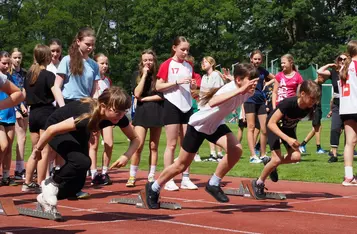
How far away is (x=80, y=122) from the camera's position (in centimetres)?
722

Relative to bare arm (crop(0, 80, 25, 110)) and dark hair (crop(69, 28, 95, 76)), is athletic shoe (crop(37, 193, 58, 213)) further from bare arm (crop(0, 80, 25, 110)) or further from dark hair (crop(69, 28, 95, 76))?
dark hair (crop(69, 28, 95, 76))

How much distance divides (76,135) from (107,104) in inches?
33.5

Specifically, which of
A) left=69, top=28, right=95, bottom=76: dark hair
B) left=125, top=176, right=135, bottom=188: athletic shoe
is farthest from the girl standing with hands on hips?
left=69, top=28, right=95, bottom=76: dark hair

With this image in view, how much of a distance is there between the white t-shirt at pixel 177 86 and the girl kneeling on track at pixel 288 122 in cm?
135

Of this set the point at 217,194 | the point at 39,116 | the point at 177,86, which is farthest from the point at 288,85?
the point at 217,194

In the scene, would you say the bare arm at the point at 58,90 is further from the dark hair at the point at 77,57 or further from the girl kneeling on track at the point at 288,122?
the girl kneeling on track at the point at 288,122

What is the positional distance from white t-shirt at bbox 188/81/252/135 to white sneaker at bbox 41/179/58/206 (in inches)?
71.7

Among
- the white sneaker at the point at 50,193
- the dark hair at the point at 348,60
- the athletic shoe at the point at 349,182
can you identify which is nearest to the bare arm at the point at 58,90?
the white sneaker at the point at 50,193

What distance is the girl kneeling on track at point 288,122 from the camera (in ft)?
28.2

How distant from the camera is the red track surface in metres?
6.93

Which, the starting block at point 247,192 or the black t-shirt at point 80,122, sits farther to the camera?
the starting block at point 247,192

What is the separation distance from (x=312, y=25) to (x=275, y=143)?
66969 millimetres

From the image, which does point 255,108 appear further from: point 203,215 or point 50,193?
point 50,193

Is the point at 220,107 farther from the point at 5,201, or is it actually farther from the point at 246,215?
the point at 5,201
